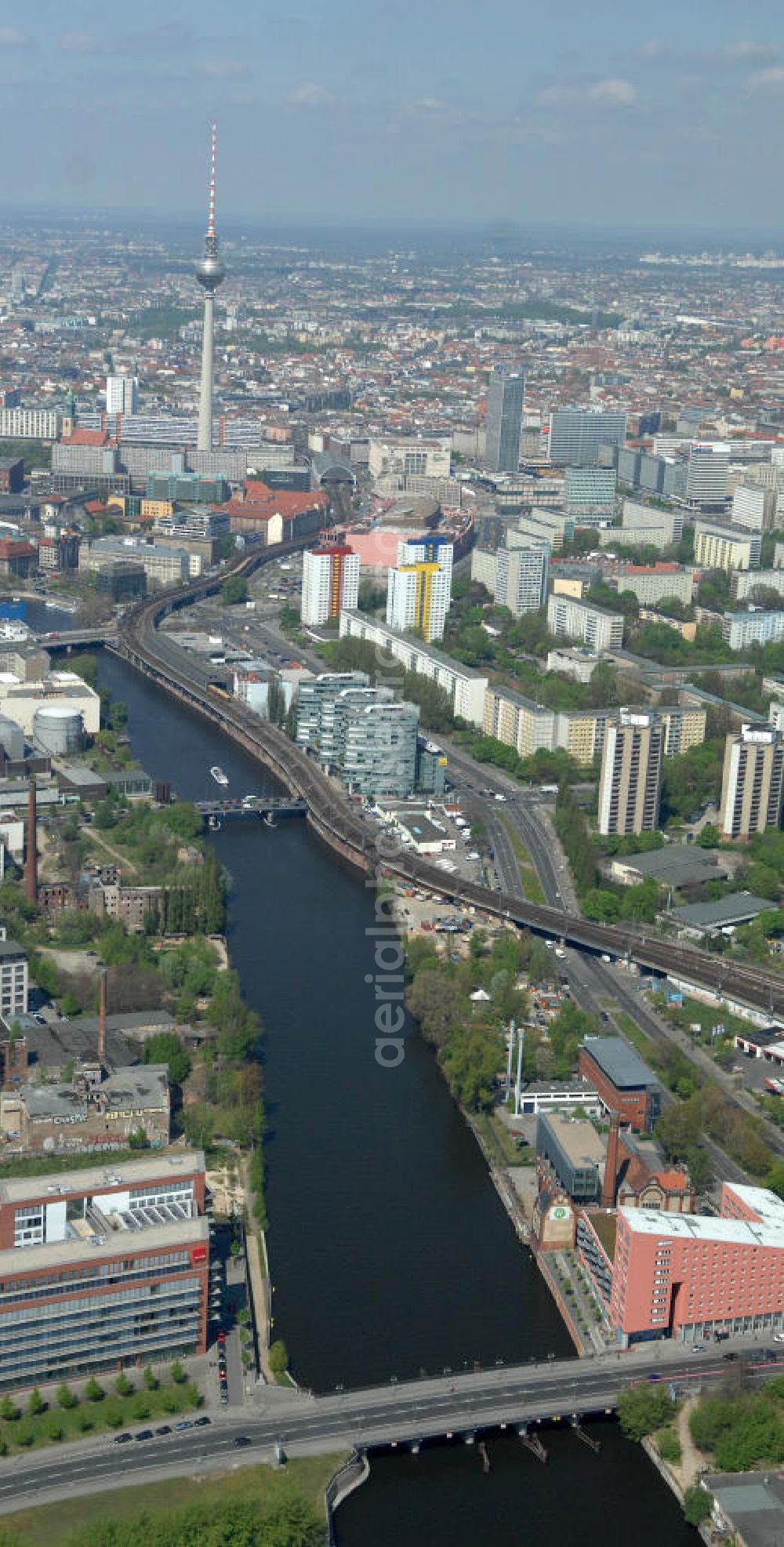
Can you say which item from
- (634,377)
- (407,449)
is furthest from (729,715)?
(634,377)

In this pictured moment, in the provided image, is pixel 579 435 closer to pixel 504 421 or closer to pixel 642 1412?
pixel 504 421

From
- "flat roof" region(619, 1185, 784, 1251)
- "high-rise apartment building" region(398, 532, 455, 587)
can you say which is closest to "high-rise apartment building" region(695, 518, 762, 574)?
"high-rise apartment building" region(398, 532, 455, 587)

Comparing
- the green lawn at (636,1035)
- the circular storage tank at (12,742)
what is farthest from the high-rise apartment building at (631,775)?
the circular storage tank at (12,742)

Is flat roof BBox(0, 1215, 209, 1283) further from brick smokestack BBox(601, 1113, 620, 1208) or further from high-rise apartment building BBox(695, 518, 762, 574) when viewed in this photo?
high-rise apartment building BBox(695, 518, 762, 574)

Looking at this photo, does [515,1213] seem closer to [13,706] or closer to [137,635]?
[13,706]

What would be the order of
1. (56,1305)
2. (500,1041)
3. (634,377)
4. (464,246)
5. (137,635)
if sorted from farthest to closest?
(464,246)
(634,377)
(137,635)
(500,1041)
(56,1305)

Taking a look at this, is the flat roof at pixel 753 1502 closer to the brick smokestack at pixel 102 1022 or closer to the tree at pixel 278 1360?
the tree at pixel 278 1360

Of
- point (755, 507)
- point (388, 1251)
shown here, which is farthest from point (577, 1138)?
point (755, 507)
